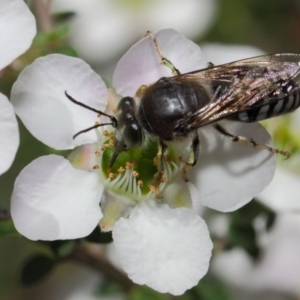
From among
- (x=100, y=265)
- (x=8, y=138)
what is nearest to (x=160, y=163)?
(x=8, y=138)

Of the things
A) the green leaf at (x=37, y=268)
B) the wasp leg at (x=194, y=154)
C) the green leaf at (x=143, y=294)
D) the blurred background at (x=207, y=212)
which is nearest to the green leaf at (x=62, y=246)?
the blurred background at (x=207, y=212)

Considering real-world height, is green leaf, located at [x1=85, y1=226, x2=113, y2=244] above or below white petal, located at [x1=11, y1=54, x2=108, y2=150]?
below

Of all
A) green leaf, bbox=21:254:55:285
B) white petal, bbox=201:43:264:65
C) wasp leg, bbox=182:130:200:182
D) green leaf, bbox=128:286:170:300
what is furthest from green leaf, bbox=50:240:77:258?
white petal, bbox=201:43:264:65

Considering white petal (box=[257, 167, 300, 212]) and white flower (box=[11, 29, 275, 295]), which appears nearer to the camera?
white flower (box=[11, 29, 275, 295])

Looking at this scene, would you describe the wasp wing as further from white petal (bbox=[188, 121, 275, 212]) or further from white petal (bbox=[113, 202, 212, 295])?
white petal (bbox=[113, 202, 212, 295])

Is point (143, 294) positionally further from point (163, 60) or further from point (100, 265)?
point (163, 60)

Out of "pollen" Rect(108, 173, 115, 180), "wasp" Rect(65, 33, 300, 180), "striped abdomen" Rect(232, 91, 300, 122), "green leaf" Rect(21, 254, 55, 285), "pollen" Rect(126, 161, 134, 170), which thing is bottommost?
"green leaf" Rect(21, 254, 55, 285)

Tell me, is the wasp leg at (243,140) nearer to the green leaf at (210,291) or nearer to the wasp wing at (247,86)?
the wasp wing at (247,86)
